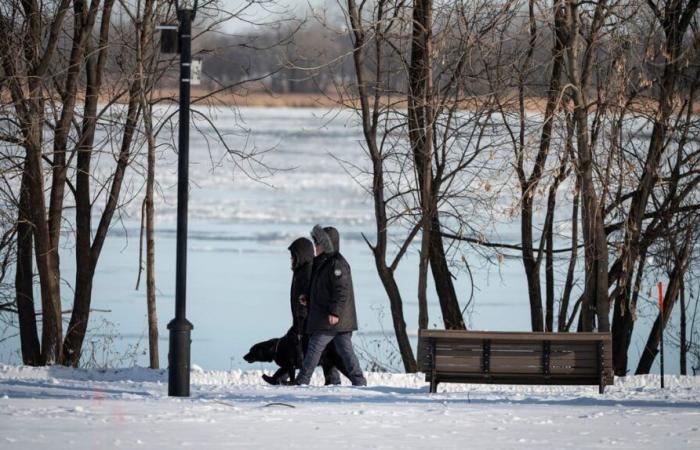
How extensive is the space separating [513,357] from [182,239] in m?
3.26

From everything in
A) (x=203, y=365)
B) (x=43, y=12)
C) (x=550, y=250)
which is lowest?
(x=203, y=365)

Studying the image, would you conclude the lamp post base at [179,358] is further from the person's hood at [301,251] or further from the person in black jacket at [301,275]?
the person's hood at [301,251]

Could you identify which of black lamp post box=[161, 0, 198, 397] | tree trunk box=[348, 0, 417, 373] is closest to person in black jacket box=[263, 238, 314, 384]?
black lamp post box=[161, 0, 198, 397]

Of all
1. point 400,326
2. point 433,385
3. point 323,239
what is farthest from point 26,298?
point 433,385

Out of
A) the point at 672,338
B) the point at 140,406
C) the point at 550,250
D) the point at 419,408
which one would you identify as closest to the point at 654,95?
the point at 550,250

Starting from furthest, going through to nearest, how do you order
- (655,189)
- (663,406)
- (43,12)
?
(655,189)
(43,12)
(663,406)

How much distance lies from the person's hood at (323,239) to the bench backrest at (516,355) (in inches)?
47.5

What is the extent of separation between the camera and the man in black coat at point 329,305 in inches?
488

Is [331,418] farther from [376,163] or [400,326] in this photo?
[400,326]

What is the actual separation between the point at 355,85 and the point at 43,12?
4.11m

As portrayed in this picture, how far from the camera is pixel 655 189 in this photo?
17766 mm

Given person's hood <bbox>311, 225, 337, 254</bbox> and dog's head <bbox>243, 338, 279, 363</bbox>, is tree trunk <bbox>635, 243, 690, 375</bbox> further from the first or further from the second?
person's hood <bbox>311, 225, 337, 254</bbox>

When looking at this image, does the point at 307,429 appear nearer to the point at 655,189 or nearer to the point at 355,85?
the point at 355,85

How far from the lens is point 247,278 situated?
25.2 metres
